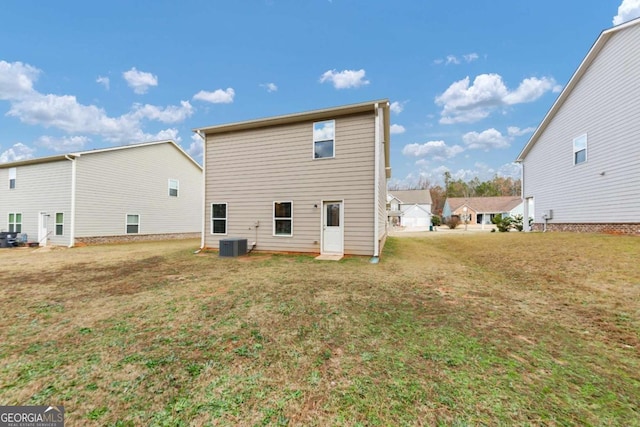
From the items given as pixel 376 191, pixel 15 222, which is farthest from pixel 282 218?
pixel 15 222

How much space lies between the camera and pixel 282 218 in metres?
9.93

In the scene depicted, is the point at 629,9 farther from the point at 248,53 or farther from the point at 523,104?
the point at 248,53

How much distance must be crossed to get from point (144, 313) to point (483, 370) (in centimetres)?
461

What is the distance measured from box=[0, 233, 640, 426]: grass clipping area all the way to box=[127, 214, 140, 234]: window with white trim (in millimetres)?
11107

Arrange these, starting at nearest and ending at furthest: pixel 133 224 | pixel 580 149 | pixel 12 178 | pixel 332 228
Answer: pixel 332 228, pixel 580 149, pixel 12 178, pixel 133 224

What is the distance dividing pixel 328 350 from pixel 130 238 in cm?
1789

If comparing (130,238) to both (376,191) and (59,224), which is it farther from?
(376,191)

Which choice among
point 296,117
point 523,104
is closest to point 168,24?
point 296,117

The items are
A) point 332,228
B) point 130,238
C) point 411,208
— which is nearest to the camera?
point 332,228

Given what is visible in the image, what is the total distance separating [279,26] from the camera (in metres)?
13.4

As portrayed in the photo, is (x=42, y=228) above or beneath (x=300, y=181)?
beneath

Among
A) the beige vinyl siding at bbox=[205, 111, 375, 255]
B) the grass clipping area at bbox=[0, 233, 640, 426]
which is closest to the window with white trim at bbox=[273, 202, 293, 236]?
the beige vinyl siding at bbox=[205, 111, 375, 255]

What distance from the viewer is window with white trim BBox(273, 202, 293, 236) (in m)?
9.80

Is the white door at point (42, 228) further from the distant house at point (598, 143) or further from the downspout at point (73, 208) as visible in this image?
the distant house at point (598, 143)
